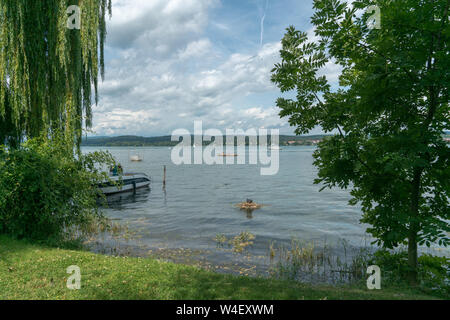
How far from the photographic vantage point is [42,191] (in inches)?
355

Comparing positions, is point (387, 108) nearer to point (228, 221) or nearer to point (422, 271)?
point (422, 271)

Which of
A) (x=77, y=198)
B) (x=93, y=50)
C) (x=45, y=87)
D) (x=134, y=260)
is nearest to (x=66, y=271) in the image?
(x=134, y=260)

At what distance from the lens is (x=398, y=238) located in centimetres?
561

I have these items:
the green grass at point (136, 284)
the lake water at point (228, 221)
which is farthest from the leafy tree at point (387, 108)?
the lake water at point (228, 221)

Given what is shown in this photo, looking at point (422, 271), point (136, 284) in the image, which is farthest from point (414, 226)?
point (136, 284)

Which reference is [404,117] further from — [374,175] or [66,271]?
[66,271]

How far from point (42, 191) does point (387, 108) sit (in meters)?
9.92

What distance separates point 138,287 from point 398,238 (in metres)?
5.34

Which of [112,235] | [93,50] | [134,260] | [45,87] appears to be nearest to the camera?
[134,260]

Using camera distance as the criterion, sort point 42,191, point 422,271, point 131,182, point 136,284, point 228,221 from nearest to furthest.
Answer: point 136,284
point 422,271
point 42,191
point 228,221
point 131,182

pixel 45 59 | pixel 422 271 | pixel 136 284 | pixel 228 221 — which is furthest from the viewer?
pixel 228 221

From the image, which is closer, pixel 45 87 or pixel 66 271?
pixel 66 271

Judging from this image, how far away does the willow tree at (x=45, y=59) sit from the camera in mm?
11102

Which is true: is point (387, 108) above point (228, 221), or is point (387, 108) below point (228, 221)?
above
